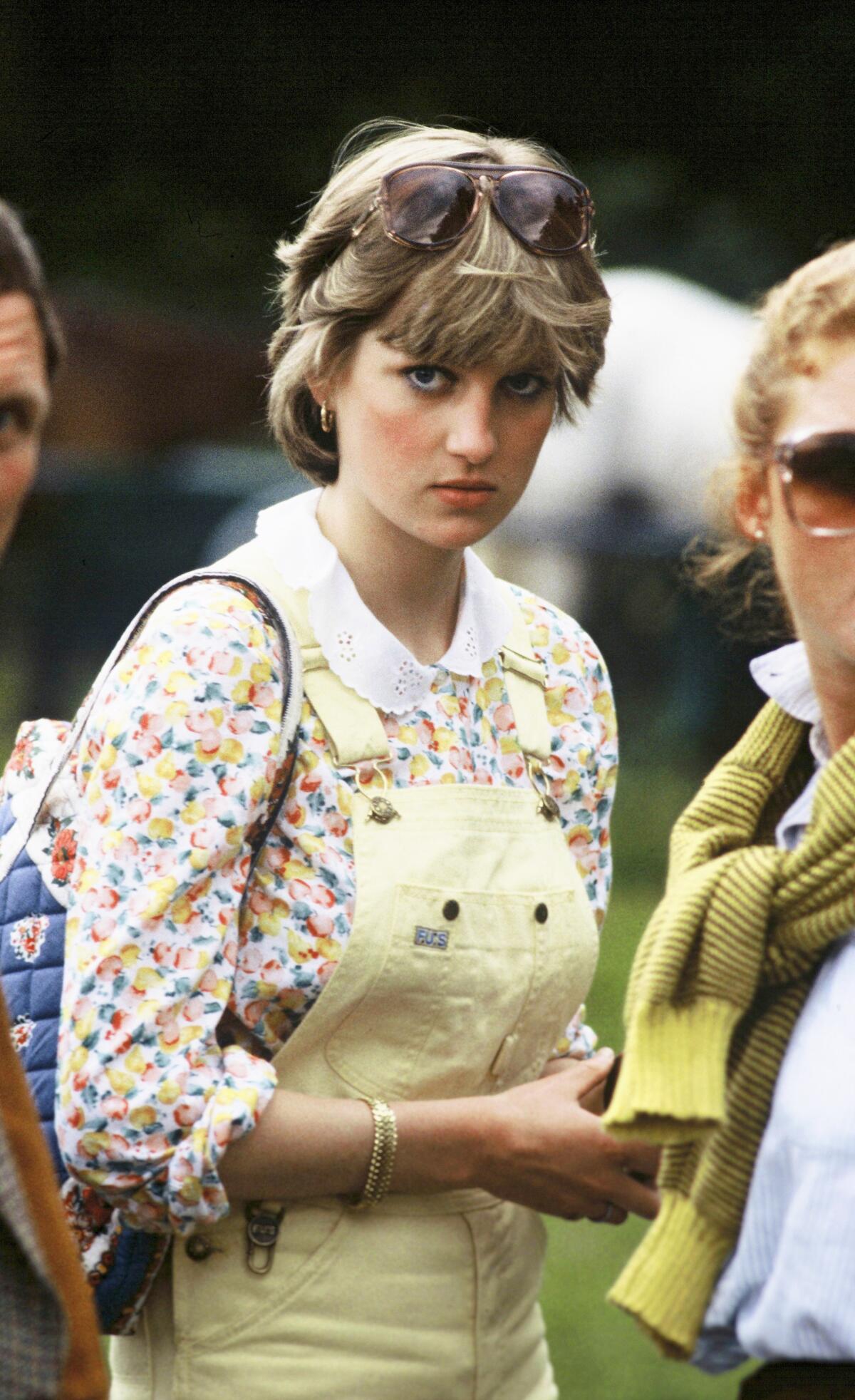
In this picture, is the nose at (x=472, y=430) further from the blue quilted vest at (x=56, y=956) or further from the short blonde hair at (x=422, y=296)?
the blue quilted vest at (x=56, y=956)

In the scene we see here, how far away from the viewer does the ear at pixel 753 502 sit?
6.09 ft

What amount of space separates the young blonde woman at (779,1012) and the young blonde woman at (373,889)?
17.5 inches

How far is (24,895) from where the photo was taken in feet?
7.49

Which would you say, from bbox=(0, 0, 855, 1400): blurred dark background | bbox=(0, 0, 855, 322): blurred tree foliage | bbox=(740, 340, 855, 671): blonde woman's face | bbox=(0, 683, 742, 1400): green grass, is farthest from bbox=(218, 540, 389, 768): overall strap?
bbox=(0, 0, 855, 322): blurred tree foliage

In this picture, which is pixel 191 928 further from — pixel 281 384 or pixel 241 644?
pixel 281 384

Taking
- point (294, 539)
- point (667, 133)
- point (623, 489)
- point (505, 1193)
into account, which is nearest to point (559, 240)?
point (294, 539)

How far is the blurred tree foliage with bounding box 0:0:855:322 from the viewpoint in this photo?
501 inches

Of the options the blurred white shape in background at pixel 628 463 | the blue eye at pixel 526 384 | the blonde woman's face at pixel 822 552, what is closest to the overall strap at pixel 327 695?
the blue eye at pixel 526 384

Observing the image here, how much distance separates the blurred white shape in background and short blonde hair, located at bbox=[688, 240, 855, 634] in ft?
27.8

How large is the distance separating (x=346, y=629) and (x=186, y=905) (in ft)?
1.46

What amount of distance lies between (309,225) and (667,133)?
38.7ft

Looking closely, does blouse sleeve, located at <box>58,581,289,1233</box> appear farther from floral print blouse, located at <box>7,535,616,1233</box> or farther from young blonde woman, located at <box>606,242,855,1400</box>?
young blonde woman, located at <box>606,242,855,1400</box>

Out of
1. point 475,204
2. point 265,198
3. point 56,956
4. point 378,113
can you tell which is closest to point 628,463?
point 378,113

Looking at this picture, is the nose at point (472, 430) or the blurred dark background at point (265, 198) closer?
the nose at point (472, 430)
